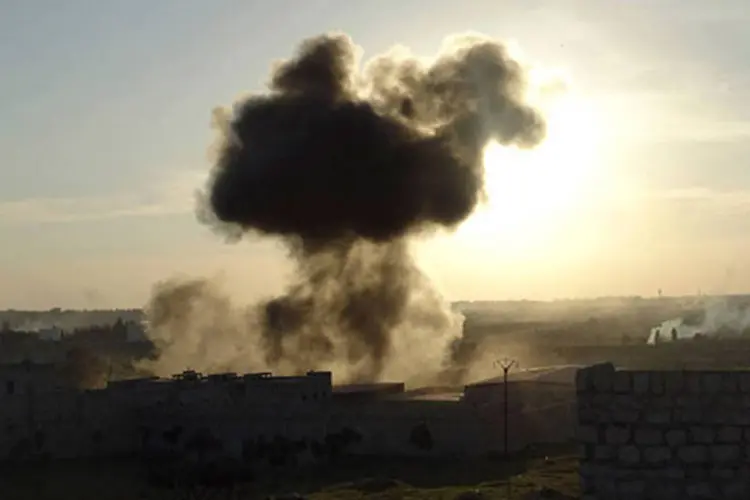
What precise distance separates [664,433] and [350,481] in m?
36.6

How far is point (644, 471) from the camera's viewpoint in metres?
12.8

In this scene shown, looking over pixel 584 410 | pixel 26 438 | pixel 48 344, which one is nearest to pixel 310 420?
pixel 26 438

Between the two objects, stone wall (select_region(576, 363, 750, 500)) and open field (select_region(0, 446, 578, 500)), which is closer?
stone wall (select_region(576, 363, 750, 500))

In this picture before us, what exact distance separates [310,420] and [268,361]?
21470mm

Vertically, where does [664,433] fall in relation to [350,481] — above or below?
above

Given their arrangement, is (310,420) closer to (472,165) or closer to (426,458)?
(426,458)

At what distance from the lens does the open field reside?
44.2m

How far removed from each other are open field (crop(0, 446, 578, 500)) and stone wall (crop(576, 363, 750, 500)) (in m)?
29.3

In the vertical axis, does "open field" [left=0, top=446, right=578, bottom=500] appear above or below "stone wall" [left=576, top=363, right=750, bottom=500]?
below

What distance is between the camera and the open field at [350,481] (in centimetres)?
4419

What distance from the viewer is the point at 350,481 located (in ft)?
159

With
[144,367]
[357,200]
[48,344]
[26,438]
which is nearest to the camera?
[26,438]

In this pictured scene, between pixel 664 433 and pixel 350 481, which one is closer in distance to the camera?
pixel 664 433

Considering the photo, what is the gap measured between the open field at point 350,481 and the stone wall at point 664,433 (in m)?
29.3
